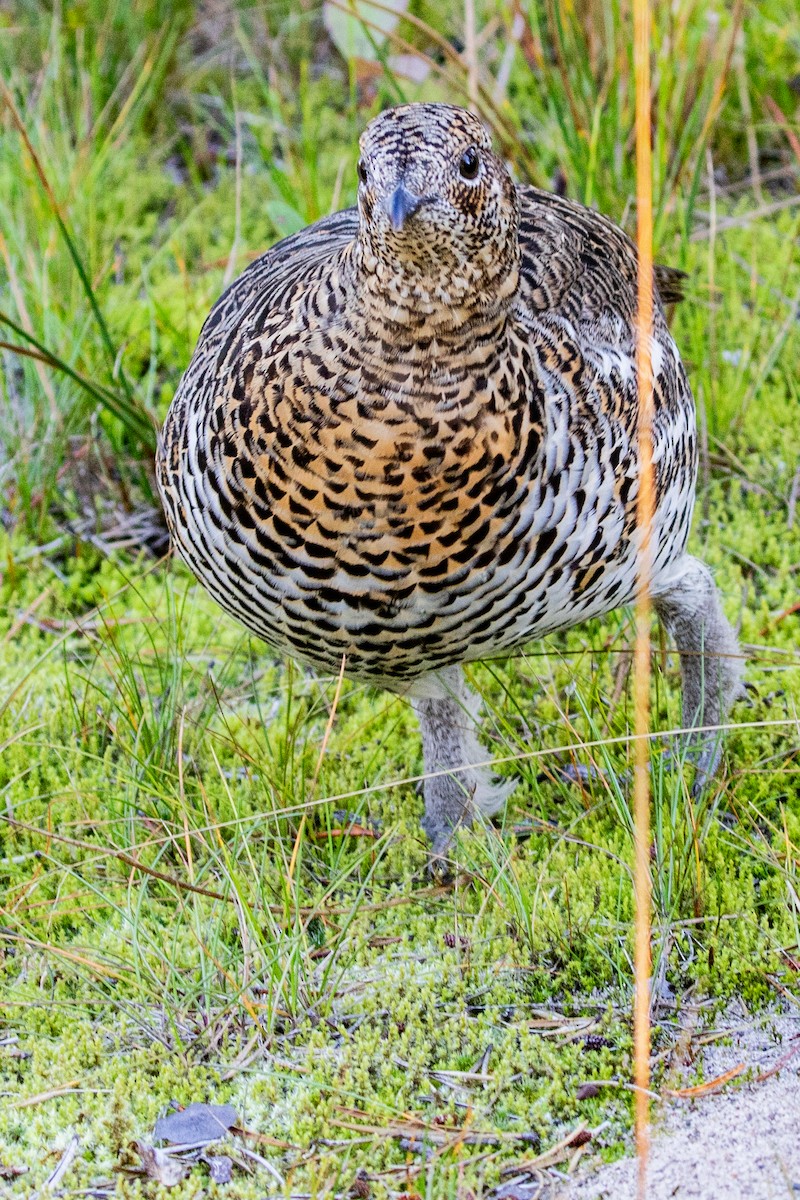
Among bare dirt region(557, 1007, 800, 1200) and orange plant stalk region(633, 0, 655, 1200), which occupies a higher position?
orange plant stalk region(633, 0, 655, 1200)

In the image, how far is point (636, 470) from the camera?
2592 mm

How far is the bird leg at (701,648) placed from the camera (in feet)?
10.6

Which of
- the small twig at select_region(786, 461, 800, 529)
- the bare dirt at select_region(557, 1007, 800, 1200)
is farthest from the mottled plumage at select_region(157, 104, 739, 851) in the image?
the small twig at select_region(786, 461, 800, 529)

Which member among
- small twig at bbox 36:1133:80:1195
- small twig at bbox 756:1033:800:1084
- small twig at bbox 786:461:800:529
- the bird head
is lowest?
small twig at bbox 36:1133:80:1195

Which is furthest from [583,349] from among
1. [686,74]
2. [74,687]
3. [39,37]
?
[39,37]

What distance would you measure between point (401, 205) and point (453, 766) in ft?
4.85

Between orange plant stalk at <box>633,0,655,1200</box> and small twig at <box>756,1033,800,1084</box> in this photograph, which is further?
small twig at <box>756,1033,800,1084</box>

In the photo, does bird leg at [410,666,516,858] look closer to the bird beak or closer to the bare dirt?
the bare dirt

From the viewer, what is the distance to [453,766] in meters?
3.20

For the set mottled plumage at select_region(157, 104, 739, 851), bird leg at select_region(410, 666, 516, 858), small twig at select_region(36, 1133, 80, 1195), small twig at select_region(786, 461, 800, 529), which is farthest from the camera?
small twig at select_region(786, 461, 800, 529)

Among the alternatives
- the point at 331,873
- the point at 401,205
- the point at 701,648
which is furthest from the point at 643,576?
the point at 401,205

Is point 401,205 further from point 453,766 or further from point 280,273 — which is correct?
point 453,766

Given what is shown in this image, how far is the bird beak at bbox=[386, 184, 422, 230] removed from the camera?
2064mm

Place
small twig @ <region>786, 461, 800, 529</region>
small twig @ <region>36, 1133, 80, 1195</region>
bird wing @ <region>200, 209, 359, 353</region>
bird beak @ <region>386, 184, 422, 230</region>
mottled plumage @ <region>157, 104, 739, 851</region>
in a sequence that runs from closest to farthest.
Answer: bird beak @ <region>386, 184, 422, 230</region> < mottled plumage @ <region>157, 104, 739, 851</region> < small twig @ <region>36, 1133, 80, 1195</region> < bird wing @ <region>200, 209, 359, 353</region> < small twig @ <region>786, 461, 800, 529</region>
